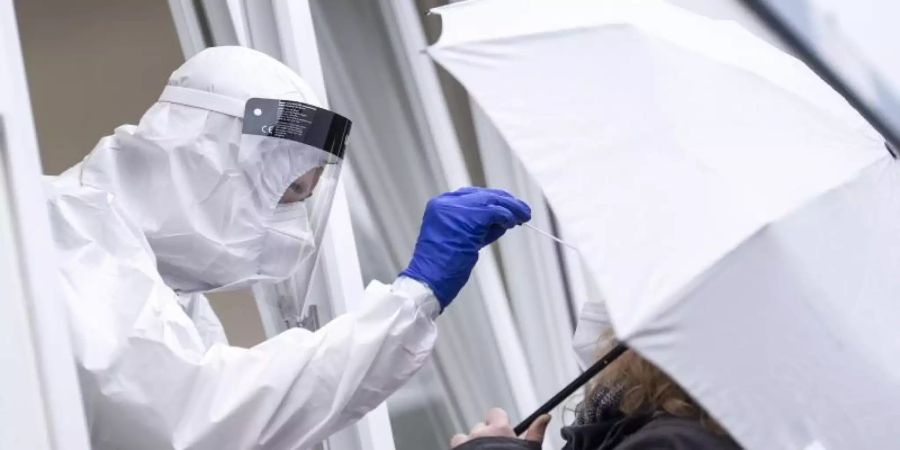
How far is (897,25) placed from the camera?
191 cm

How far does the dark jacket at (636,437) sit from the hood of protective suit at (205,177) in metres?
0.43

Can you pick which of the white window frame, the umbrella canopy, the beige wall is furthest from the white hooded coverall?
the beige wall

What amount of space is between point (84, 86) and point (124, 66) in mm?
110

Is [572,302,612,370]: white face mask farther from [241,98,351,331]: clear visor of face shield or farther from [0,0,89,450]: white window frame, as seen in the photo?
[0,0,89,450]: white window frame

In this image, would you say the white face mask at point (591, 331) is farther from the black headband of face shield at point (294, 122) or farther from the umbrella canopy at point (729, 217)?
the black headband of face shield at point (294, 122)

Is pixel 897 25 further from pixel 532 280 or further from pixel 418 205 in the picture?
pixel 418 205

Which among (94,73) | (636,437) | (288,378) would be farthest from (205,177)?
(94,73)

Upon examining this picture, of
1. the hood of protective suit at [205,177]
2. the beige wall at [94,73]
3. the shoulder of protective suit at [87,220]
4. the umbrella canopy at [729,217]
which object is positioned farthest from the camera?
the beige wall at [94,73]

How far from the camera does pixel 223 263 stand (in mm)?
1456

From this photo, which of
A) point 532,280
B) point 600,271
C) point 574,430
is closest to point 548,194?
point 600,271

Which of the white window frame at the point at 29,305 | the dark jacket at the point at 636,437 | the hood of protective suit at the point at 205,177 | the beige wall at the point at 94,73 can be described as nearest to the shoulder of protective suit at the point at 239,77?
the hood of protective suit at the point at 205,177

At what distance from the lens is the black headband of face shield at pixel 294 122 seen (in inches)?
56.2

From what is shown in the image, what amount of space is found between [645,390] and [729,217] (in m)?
0.27

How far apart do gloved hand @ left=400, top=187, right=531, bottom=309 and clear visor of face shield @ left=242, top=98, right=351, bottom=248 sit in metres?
0.18
